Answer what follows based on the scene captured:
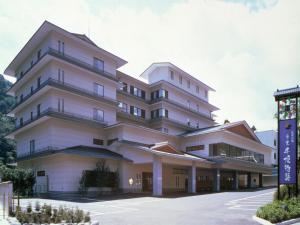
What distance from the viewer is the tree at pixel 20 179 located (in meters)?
31.5

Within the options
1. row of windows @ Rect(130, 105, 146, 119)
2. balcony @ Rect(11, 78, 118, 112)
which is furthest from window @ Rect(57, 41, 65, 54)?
row of windows @ Rect(130, 105, 146, 119)

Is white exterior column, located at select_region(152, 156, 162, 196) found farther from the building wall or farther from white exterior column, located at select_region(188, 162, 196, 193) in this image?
the building wall

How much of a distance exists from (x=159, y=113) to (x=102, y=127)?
544 inches

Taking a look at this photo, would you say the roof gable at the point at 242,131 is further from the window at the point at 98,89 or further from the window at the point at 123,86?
the window at the point at 98,89

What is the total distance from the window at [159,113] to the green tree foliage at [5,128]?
26.8 metres

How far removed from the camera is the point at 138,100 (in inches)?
1970

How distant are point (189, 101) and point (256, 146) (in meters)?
14.0

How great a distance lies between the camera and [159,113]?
168 feet

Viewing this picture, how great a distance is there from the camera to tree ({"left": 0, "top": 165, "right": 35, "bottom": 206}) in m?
31.5

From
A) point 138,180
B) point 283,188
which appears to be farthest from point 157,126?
point 283,188

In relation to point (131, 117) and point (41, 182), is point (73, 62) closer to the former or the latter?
Result: point (131, 117)

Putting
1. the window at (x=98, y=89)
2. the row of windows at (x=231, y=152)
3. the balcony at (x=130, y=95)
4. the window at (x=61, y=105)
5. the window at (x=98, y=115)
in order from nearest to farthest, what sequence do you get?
1. the window at (x=61, y=105)
2. the window at (x=98, y=115)
3. the window at (x=98, y=89)
4. the row of windows at (x=231, y=152)
5. the balcony at (x=130, y=95)

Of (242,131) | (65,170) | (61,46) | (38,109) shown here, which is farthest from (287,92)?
(242,131)

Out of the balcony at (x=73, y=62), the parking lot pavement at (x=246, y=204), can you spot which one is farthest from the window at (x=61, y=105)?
the parking lot pavement at (x=246, y=204)
